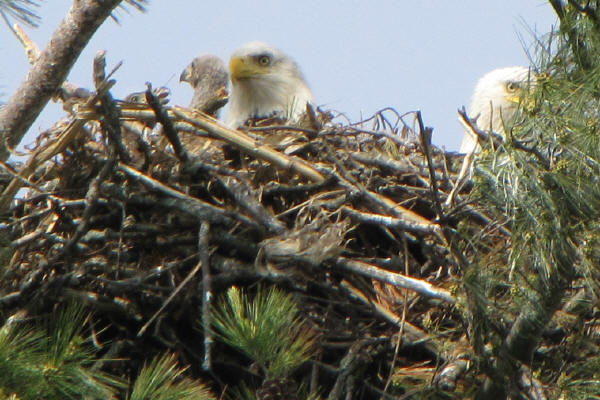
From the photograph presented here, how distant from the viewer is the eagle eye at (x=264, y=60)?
23.1 feet

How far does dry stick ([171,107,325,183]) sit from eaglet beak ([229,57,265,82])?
7.94 feet

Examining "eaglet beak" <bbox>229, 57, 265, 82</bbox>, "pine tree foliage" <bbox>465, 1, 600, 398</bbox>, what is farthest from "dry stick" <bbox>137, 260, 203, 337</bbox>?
"eaglet beak" <bbox>229, 57, 265, 82</bbox>

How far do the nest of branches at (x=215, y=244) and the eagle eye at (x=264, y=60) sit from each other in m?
2.43

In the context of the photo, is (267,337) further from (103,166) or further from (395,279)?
(103,166)

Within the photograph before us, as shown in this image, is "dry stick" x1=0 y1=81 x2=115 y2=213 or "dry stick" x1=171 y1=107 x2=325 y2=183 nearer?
"dry stick" x1=0 y1=81 x2=115 y2=213

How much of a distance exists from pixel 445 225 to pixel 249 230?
51.1 inches

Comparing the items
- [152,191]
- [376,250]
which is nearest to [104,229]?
[152,191]

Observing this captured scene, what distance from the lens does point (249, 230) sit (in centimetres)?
424

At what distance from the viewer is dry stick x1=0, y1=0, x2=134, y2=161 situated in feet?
12.4

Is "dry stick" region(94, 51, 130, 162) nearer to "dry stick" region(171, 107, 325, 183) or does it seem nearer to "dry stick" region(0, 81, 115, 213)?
"dry stick" region(0, 81, 115, 213)

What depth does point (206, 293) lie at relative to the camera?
3775mm

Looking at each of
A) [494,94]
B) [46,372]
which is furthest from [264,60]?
[46,372]

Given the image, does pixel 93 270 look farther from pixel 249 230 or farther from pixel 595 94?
pixel 595 94

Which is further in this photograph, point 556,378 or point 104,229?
point 104,229
